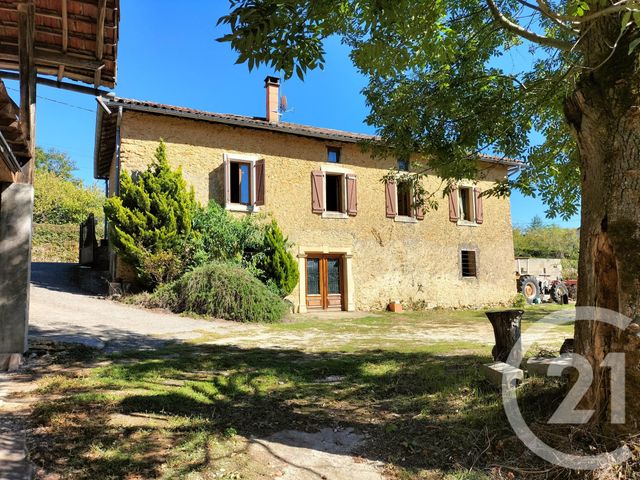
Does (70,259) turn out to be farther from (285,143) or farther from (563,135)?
(563,135)

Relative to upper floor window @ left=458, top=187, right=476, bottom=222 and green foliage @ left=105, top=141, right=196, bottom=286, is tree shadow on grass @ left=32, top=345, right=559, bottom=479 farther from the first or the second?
upper floor window @ left=458, top=187, right=476, bottom=222

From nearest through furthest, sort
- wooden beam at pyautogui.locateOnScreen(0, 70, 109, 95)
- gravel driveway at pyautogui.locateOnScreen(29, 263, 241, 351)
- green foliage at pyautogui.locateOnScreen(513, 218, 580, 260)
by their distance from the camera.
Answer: wooden beam at pyautogui.locateOnScreen(0, 70, 109, 95) < gravel driveway at pyautogui.locateOnScreen(29, 263, 241, 351) < green foliage at pyautogui.locateOnScreen(513, 218, 580, 260)

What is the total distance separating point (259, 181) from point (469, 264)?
9010 mm

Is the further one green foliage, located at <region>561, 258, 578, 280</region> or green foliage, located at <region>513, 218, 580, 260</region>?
green foliage, located at <region>513, 218, 580, 260</region>

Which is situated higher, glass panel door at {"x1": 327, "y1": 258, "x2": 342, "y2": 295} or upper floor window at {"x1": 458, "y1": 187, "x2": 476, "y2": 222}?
upper floor window at {"x1": 458, "y1": 187, "x2": 476, "y2": 222}

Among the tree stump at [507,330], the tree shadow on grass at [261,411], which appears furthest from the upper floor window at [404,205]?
the tree stump at [507,330]

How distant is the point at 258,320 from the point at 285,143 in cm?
615

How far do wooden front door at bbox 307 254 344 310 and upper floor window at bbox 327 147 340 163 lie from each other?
10.4ft

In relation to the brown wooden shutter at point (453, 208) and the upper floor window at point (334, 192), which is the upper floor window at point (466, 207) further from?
the upper floor window at point (334, 192)

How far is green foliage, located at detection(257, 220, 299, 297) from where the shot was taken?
12.3 meters

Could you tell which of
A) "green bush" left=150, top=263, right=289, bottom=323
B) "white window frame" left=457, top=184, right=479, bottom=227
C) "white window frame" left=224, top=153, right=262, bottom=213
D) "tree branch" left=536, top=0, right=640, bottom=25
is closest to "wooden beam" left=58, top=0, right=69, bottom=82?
"tree branch" left=536, top=0, right=640, bottom=25

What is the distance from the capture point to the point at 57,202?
2789 centimetres

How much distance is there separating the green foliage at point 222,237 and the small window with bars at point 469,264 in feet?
28.4

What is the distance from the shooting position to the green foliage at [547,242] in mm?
34719
